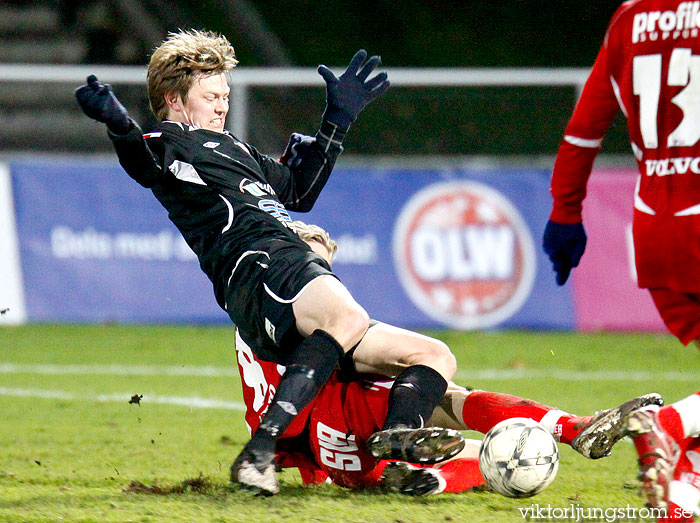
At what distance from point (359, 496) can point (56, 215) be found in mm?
6009

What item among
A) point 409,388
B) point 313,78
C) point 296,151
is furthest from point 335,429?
point 313,78

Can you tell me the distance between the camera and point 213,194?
13.0 ft

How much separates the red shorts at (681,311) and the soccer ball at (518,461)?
601 millimetres

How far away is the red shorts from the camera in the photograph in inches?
124

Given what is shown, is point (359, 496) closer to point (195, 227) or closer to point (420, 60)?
point (195, 227)

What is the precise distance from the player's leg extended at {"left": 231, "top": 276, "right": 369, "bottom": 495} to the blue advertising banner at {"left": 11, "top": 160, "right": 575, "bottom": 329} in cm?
516

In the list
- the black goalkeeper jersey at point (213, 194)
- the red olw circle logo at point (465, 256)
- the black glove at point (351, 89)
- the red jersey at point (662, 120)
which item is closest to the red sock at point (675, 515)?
the red jersey at point (662, 120)

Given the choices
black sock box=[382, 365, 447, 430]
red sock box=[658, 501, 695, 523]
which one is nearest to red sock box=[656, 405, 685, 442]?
red sock box=[658, 501, 695, 523]

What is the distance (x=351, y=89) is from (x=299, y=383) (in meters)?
1.50

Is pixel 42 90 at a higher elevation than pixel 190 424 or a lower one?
higher

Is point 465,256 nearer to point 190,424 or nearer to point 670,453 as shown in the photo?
point 190,424

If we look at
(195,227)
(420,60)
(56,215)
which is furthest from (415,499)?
(420,60)

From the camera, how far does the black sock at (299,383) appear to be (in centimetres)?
339

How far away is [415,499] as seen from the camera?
11.9 feet
